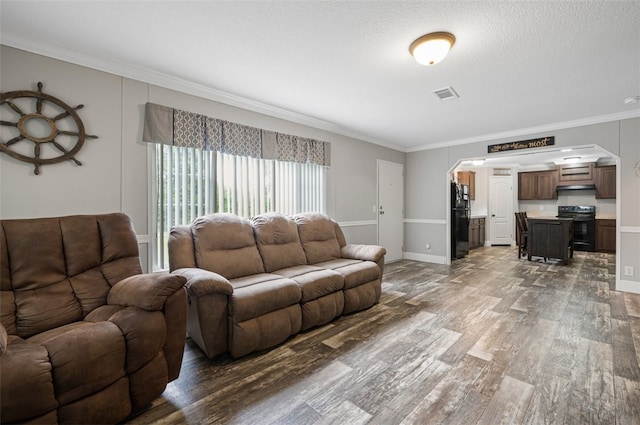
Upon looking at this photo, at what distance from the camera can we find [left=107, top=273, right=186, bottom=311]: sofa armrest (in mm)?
1635

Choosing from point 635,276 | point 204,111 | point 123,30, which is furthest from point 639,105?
point 123,30

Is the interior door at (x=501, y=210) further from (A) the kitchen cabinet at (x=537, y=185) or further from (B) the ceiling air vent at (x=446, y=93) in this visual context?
(B) the ceiling air vent at (x=446, y=93)

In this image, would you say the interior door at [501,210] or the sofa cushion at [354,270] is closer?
the sofa cushion at [354,270]

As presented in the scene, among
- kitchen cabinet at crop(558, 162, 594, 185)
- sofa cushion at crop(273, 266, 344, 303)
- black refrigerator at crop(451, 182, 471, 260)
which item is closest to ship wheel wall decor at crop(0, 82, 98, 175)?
sofa cushion at crop(273, 266, 344, 303)

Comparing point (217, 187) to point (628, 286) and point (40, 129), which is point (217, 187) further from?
point (628, 286)

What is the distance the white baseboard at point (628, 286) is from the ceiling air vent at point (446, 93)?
3.56 meters

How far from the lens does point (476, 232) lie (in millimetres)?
7891

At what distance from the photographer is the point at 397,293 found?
3.81m

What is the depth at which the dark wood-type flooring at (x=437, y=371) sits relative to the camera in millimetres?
1625

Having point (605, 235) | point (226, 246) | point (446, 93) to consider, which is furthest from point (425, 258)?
point (605, 235)

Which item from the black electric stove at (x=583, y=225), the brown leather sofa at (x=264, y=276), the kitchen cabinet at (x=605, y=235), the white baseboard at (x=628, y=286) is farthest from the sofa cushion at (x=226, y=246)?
the kitchen cabinet at (x=605, y=235)

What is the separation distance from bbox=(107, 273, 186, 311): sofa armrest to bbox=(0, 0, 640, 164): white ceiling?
1.76 meters

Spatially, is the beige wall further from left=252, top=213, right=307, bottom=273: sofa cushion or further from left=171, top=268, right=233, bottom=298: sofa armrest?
left=252, top=213, right=307, bottom=273: sofa cushion

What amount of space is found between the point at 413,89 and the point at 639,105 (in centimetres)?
302
